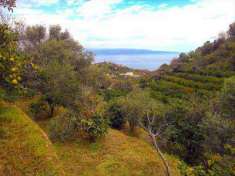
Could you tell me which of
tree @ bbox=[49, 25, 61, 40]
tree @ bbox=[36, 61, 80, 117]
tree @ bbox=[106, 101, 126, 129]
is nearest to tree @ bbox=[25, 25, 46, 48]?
tree @ bbox=[49, 25, 61, 40]

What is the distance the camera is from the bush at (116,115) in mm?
23812

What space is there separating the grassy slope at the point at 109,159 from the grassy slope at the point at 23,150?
3578 millimetres

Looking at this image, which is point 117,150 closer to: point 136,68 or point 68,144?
point 68,144

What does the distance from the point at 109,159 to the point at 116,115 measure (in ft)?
29.8

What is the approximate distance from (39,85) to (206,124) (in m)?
14.1

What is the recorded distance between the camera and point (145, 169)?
14.6 m

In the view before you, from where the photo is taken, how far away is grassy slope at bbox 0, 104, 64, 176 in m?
8.52

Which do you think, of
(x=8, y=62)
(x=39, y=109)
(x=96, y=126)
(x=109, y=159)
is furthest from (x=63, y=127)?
(x=8, y=62)

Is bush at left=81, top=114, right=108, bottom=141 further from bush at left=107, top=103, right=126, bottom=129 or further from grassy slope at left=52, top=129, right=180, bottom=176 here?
bush at left=107, top=103, right=126, bottom=129

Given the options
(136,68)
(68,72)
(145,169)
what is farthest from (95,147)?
(136,68)

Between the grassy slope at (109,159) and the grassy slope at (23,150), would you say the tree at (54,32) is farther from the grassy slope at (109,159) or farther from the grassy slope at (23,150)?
the grassy slope at (23,150)

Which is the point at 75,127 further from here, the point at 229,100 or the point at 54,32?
the point at 54,32

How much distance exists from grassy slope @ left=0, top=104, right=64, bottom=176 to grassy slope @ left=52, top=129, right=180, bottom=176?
3.58 metres

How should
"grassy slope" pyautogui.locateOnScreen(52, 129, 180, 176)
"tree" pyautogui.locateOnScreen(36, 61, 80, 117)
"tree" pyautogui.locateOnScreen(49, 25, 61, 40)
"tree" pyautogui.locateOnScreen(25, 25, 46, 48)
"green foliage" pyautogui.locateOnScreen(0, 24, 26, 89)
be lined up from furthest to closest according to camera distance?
"tree" pyautogui.locateOnScreen(49, 25, 61, 40), "tree" pyautogui.locateOnScreen(25, 25, 46, 48), "tree" pyautogui.locateOnScreen(36, 61, 80, 117), "grassy slope" pyautogui.locateOnScreen(52, 129, 180, 176), "green foliage" pyautogui.locateOnScreen(0, 24, 26, 89)
